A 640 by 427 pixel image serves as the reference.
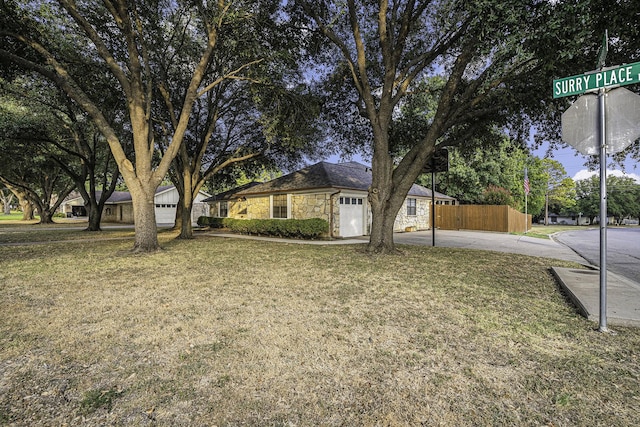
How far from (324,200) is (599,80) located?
11.6m

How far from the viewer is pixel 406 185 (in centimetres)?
867

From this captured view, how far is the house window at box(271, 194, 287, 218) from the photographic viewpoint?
16.6 m

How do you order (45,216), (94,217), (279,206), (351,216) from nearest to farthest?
(351,216), (279,206), (94,217), (45,216)

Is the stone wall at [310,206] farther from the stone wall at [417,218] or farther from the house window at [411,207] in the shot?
the house window at [411,207]

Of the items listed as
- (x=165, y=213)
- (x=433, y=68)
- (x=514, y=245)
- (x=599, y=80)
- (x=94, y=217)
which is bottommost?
(x=514, y=245)

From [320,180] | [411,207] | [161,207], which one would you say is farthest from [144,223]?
[161,207]

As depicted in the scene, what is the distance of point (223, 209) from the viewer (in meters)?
21.9

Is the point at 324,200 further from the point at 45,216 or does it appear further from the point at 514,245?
the point at 45,216

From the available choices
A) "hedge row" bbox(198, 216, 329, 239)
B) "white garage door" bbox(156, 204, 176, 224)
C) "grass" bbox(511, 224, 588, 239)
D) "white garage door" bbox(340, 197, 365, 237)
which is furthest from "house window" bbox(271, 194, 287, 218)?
"white garage door" bbox(156, 204, 176, 224)

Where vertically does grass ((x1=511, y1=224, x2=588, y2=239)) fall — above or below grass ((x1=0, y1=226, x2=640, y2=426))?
below

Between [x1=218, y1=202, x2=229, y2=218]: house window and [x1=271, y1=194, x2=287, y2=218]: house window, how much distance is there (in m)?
5.61

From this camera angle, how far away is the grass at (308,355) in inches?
79.4

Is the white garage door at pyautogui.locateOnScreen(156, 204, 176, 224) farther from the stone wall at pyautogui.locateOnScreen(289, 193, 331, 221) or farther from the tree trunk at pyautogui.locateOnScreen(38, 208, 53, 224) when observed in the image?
the stone wall at pyautogui.locateOnScreen(289, 193, 331, 221)

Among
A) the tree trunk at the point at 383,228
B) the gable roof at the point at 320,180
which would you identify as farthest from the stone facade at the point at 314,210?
the tree trunk at the point at 383,228
